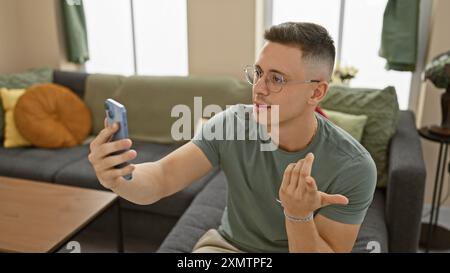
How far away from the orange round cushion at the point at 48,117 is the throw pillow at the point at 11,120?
2.3 inches

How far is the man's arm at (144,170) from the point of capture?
0.45 metres

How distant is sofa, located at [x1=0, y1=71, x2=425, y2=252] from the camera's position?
1.24 metres

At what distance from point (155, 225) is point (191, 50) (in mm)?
747

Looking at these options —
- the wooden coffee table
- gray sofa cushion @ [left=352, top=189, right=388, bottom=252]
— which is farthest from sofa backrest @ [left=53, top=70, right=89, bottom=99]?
gray sofa cushion @ [left=352, top=189, right=388, bottom=252]

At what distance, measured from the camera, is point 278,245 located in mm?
768

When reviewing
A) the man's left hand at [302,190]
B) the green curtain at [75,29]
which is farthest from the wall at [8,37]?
the man's left hand at [302,190]

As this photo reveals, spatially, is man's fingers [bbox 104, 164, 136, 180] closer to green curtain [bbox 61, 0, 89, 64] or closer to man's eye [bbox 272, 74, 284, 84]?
man's eye [bbox 272, 74, 284, 84]

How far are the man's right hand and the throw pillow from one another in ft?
5.87

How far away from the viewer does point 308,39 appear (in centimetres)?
47

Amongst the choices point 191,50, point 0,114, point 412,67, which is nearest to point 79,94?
point 0,114

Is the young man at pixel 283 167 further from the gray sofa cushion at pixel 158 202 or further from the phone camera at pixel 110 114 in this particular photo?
the gray sofa cushion at pixel 158 202

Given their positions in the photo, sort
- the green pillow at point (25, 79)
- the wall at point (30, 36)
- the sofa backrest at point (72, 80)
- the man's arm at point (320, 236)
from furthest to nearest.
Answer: the green pillow at point (25, 79)
the sofa backrest at point (72, 80)
the wall at point (30, 36)
the man's arm at point (320, 236)

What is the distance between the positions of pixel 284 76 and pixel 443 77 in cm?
129
